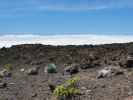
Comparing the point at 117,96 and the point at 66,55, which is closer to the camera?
the point at 117,96

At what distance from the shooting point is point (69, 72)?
16.4 m

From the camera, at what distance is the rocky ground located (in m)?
12.0

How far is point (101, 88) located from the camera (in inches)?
481

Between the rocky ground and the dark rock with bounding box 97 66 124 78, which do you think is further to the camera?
the dark rock with bounding box 97 66 124 78

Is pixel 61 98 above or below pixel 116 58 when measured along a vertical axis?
below

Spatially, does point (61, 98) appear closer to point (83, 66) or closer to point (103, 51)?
point (83, 66)

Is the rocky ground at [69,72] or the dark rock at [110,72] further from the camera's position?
the dark rock at [110,72]

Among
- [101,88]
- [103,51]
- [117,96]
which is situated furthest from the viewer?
[103,51]

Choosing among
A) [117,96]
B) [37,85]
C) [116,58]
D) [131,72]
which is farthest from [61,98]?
[116,58]

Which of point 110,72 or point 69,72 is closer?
point 110,72

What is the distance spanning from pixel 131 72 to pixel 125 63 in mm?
1405

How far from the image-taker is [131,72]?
14211 millimetres

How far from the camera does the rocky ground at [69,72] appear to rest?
39.2 ft

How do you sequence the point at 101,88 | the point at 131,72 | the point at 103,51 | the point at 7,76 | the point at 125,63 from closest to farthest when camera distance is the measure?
the point at 101,88
the point at 131,72
the point at 125,63
the point at 7,76
the point at 103,51
